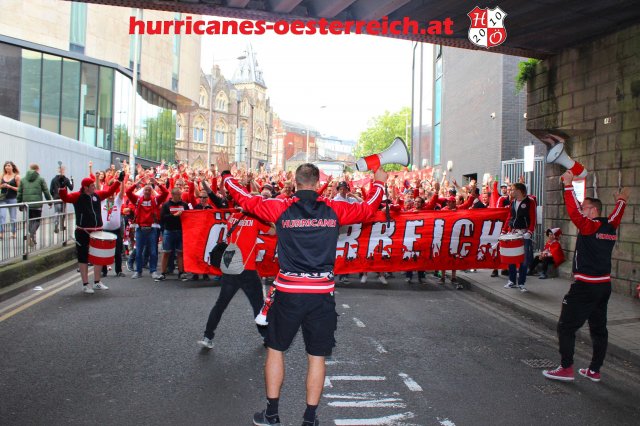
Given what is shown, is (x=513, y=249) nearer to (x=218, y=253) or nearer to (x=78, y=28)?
(x=218, y=253)

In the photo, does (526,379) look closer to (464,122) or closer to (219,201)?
(219,201)

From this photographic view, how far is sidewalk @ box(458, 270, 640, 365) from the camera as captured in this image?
299 inches

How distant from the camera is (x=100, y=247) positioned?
10.8m

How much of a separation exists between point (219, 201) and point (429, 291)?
6411 mm

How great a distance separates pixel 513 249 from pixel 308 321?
7.52 m

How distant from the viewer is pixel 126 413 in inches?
198

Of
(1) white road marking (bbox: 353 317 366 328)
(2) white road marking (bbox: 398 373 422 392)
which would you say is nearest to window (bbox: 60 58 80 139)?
(1) white road marking (bbox: 353 317 366 328)

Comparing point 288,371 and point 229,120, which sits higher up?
point 229,120

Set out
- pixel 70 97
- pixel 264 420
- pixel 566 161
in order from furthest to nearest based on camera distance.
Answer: pixel 70 97 < pixel 566 161 < pixel 264 420

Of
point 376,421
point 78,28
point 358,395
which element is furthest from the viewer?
point 78,28

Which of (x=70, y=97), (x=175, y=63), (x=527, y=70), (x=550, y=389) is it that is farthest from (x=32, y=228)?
(x=175, y=63)

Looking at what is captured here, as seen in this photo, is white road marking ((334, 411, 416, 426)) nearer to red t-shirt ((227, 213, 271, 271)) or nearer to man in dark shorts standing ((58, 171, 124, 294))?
red t-shirt ((227, 213, 271, 271))

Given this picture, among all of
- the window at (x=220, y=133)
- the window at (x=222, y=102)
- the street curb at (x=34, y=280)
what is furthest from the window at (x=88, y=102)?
the window at (x=222, y=102)

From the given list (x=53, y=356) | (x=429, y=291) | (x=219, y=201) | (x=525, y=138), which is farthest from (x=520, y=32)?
(x=525, y=138)
